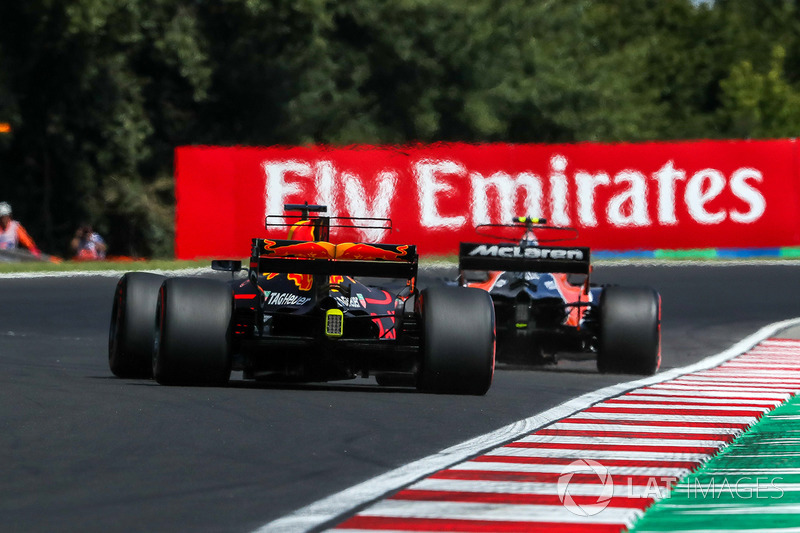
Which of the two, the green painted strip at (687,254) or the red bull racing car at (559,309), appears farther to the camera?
the green painted strip at (687,254)

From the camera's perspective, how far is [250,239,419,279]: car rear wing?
12.7 metres

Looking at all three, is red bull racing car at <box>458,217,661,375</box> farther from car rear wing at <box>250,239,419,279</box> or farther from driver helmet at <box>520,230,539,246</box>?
car rear wing at <box>250,239,419,279</box>

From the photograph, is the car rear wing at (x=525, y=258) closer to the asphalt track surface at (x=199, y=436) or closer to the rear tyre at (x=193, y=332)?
the asphalt track surface at (x=199, y=436)

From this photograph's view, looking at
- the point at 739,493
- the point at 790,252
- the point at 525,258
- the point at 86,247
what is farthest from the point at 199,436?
the point at 86,247

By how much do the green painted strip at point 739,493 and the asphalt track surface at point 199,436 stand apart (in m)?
1.45

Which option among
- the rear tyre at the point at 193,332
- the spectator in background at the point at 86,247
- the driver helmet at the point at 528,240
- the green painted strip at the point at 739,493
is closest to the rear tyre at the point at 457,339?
the rear tyre at the point at 193,332

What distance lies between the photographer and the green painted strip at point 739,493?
262 inches

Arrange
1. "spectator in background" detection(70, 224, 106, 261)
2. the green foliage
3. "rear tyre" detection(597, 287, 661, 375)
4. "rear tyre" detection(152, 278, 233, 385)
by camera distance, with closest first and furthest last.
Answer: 1. "rear tyre" detection(152, 278, 233, 385)
2. "rear tyre" detection(597, 287, 661, 375)
3. "spectator in background" detection(70, 224, 106, 261)
4. the green foliage

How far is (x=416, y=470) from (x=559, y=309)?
335 inches

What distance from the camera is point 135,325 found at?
13.1 meters

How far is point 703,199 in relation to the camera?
29922mm

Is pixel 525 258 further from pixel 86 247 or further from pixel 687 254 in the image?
pixel 86 247

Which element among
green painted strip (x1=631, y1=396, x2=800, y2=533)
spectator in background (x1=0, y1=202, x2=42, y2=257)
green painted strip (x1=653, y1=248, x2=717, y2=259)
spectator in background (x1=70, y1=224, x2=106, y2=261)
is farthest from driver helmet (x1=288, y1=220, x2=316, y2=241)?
spectator in background (x1=70, y1=224, x2=106, y2=261)

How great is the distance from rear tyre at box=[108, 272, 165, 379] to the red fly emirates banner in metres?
15.8
